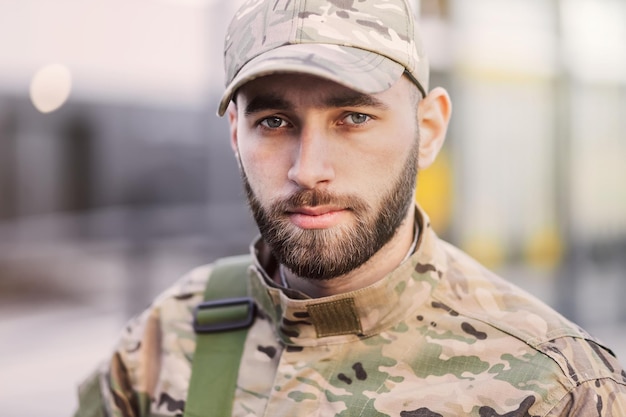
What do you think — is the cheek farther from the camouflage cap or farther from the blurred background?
the blurred background

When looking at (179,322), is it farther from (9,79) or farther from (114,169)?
(114,169)

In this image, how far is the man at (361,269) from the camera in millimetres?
1435

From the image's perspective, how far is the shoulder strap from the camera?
5.34 feet

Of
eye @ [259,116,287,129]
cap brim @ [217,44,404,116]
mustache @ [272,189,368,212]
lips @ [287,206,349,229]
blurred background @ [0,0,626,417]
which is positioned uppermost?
cap brim @ [217,44,404,116]

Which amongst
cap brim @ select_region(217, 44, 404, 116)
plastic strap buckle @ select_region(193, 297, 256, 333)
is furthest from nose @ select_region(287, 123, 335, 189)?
plastic strap buckle @ select_region(193, 297, 256, 333)

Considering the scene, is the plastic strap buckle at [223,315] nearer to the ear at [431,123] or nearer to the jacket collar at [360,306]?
the jacket collar at [360,306]

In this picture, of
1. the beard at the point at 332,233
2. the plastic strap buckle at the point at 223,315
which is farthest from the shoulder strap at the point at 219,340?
the beard at the point at 332,233

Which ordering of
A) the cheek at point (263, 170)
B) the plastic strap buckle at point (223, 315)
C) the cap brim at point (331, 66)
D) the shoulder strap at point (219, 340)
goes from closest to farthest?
the cap brim at point (331, 66), the cheek at point (263, 170), the shoulder strap at point (219, 340), the plastic strap buckle at point (223, 315)

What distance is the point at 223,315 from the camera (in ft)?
5.83

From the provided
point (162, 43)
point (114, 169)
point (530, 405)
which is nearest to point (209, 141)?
point (162, 43)

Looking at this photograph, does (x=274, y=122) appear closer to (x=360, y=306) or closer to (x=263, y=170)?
(x=263, y=170)

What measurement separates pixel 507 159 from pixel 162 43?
356 cm

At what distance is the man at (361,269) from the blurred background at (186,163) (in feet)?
11.6

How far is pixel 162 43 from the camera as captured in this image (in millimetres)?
7484
